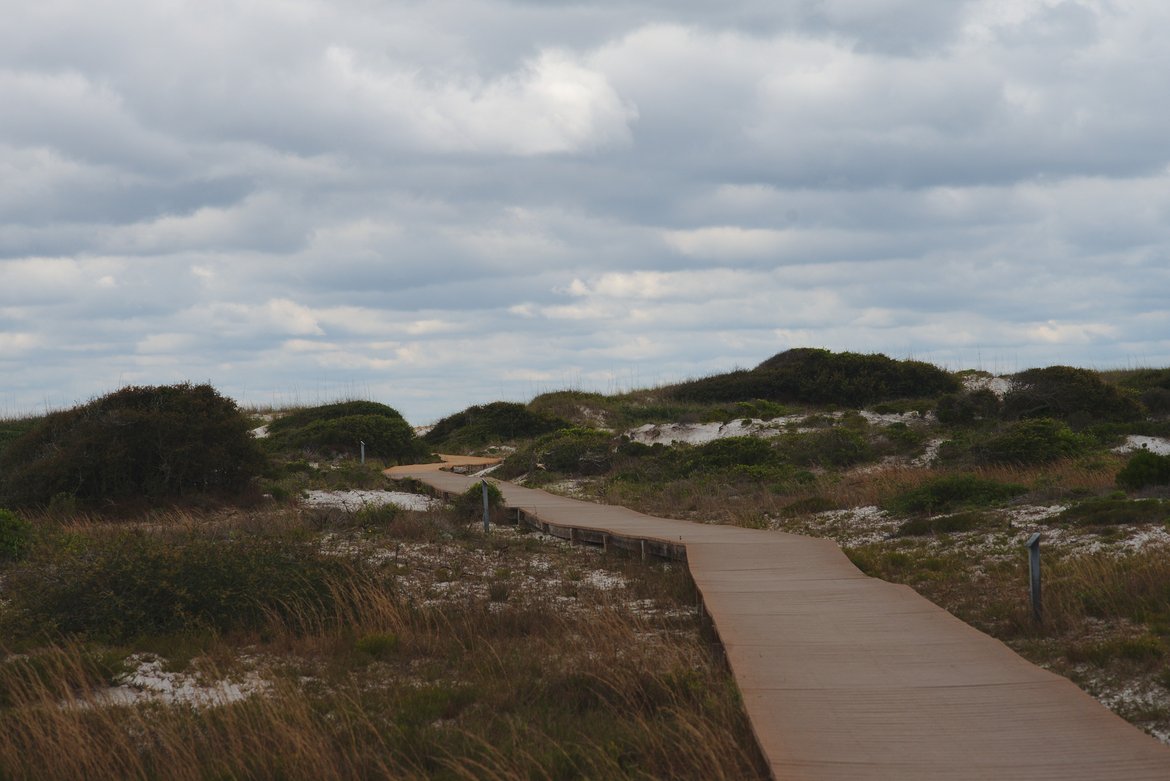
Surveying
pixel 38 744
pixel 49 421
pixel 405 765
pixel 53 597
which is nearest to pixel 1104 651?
pixel 405 765

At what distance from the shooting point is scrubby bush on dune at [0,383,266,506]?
1958cm

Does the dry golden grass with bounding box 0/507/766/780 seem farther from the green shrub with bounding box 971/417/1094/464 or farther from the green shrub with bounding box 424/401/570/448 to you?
the green shrub with bounding box 424/401/570/448

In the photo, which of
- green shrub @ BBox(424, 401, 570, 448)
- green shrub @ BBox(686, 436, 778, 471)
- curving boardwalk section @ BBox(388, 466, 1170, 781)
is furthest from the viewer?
green shrub @ BBox(424, 401, 570, 448)

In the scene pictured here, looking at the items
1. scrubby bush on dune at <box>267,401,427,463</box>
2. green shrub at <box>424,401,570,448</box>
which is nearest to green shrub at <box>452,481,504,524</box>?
scrubby bush on dune at <box>267,401,427,463</box>

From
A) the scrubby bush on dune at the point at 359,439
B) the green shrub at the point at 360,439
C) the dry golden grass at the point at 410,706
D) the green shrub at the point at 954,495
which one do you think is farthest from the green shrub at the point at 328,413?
the dry golden grass at the point at 410,706

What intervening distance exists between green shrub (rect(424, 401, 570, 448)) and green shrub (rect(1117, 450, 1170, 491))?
1102 inches

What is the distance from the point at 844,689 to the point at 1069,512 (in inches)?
316

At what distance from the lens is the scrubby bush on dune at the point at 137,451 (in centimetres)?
1958

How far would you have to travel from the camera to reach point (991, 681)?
6.89m

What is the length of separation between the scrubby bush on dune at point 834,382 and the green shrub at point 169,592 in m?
31.2

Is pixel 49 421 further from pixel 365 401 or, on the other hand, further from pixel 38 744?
pixel 365 401

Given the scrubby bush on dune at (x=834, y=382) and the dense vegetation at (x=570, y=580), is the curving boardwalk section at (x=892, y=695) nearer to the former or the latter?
the dense vegetation at (x=570, y=580)

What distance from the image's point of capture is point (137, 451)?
20.0 meters

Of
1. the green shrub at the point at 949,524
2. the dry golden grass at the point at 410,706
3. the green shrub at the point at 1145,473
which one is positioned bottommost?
the dry golden grass at the point at 410,706
